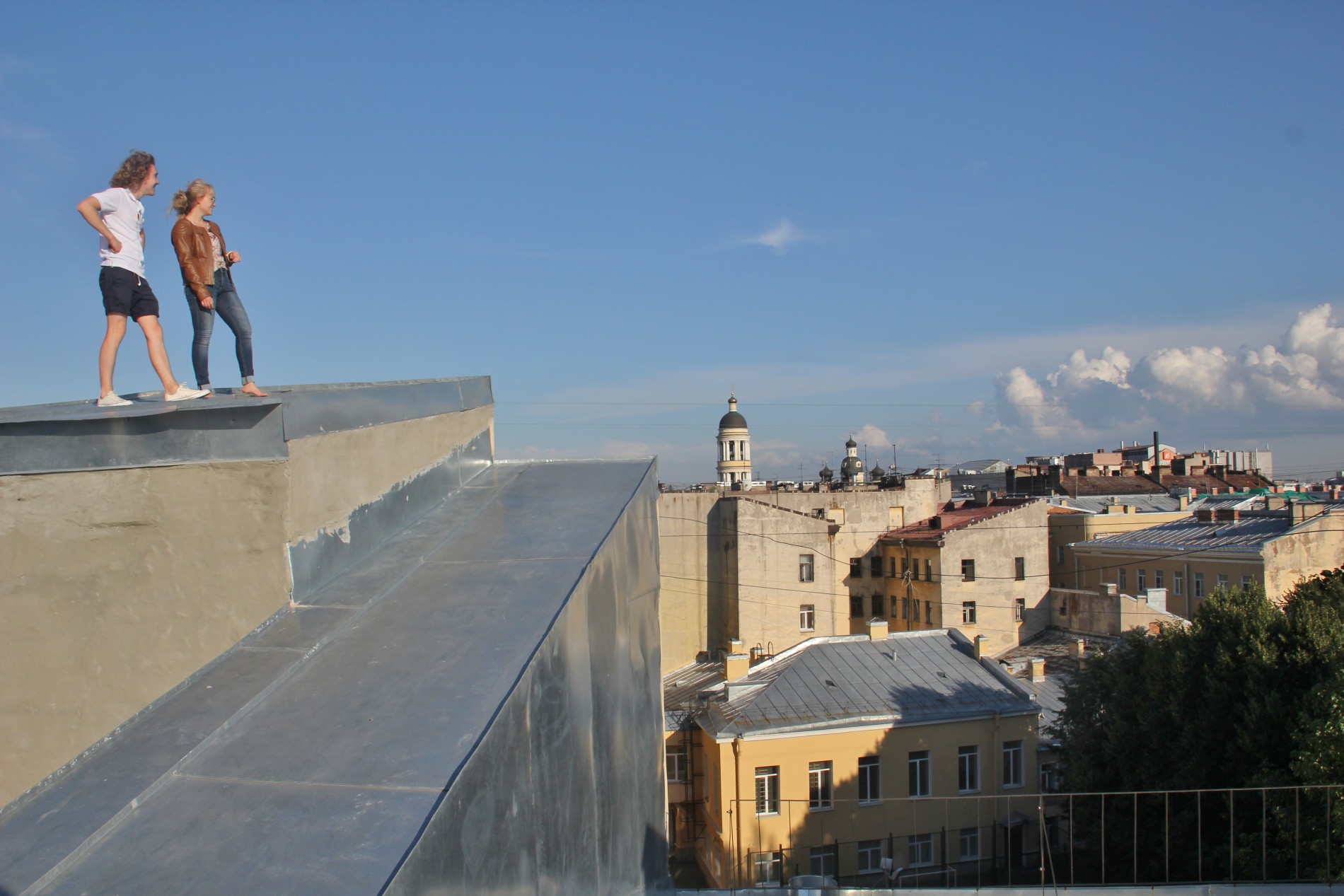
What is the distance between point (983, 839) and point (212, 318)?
21845 millimetres

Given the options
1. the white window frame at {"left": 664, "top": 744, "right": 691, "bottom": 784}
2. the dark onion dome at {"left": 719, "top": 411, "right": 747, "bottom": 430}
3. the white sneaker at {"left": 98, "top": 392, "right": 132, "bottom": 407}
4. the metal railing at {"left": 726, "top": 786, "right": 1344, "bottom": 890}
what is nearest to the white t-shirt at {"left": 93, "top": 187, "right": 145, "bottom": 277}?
the white sneaker at {"left": 98, "top": 392, "right": 132, "bottom": 407}

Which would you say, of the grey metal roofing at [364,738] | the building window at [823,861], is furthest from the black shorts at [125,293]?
the building window at [823,861]

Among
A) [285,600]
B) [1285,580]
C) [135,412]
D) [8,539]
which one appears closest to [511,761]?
[285,600]

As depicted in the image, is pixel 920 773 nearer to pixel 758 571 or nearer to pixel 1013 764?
pixel 1013 764

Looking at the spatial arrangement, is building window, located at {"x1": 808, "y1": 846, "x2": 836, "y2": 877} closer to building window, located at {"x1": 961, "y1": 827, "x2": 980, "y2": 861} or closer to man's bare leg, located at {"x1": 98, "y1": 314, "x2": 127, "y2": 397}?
building window, located at {"x1": 961, "y1": 827, "x2": 980, "y2": 861}

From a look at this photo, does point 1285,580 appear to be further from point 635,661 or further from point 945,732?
point 635,661

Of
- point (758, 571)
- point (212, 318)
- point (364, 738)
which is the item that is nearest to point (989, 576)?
point (758, 571)

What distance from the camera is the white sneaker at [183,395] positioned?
3.83m

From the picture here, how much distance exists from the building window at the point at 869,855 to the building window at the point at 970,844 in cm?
203

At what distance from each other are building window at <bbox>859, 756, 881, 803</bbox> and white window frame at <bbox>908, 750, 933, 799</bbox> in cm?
78

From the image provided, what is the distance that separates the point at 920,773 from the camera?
850 inches

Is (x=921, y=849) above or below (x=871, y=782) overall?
below

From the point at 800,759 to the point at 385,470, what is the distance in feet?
62.3

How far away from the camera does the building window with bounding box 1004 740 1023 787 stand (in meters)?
21.9
